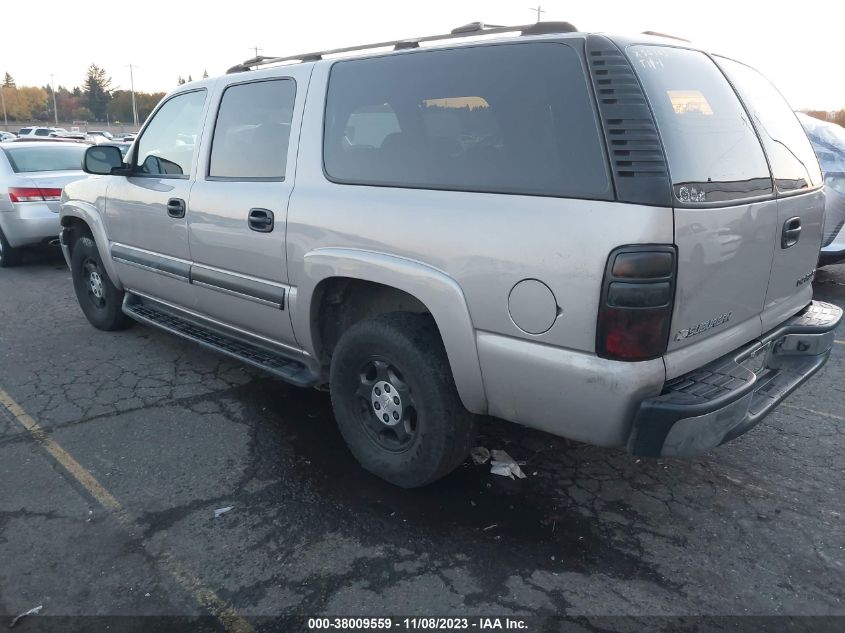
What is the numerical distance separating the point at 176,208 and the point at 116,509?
1924mm

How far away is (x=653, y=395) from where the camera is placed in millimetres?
2297

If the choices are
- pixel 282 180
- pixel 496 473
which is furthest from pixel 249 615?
pixel 282 180

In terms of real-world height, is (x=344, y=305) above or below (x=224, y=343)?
above

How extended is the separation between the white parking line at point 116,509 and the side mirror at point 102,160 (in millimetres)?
1680

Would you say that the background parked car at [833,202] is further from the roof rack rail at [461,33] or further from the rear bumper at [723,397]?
the roof rack rail at [461,33]

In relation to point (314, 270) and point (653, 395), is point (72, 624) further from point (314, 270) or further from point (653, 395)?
point (653, 395)

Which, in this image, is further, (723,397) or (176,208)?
(176,208)

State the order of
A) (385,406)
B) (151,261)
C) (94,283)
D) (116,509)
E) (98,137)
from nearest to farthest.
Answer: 1. (116,509)
2. (385,406)
3. (151,261)
4. (94,283)
5. (98,137)

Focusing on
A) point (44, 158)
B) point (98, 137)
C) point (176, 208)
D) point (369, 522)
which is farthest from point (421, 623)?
point (98, 137)

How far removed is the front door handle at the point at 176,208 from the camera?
3.98 meters

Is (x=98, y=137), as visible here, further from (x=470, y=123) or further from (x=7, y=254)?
(x=470, y=123)

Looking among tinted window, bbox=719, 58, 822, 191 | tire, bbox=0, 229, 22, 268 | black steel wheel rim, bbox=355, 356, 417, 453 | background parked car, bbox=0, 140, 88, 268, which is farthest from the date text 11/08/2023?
tire, bbox=0, 229, 22, 268

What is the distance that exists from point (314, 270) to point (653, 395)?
170 centimetres

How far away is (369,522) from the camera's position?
2.85 m
